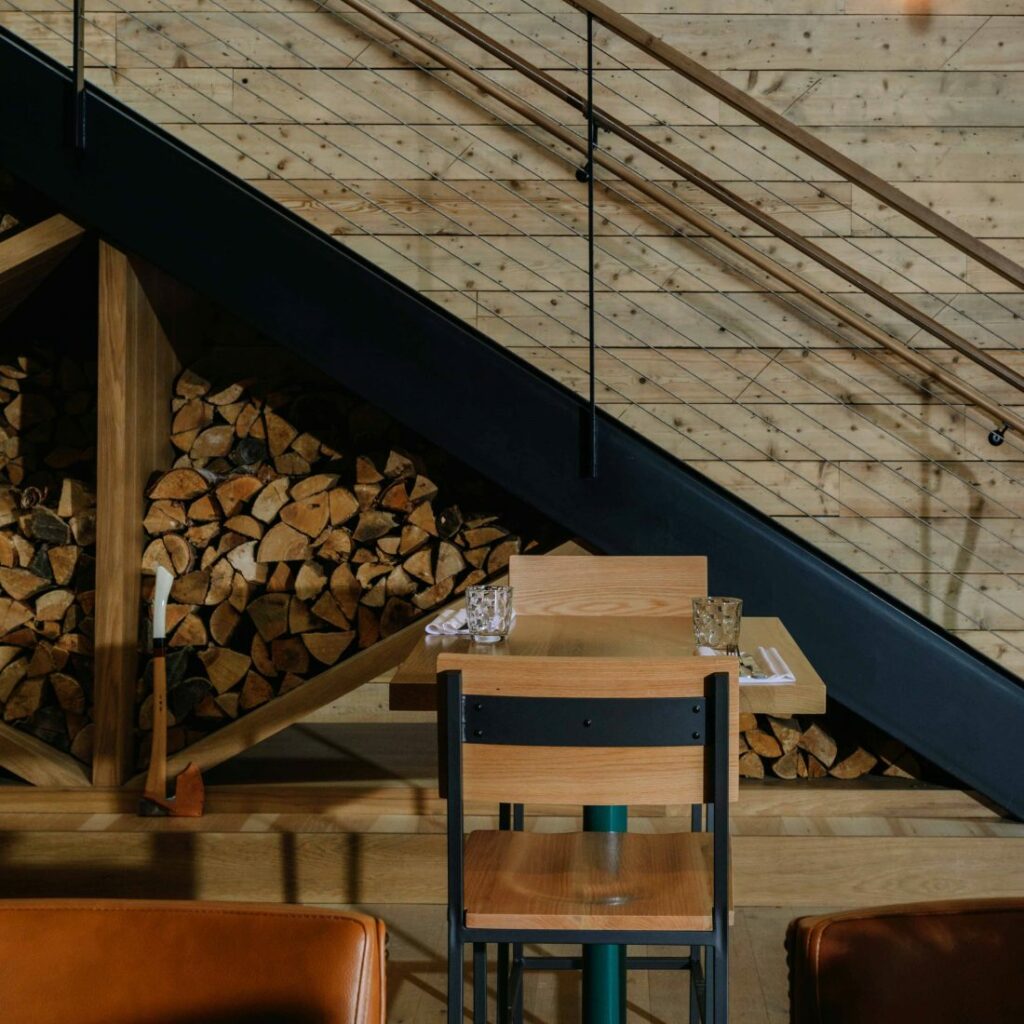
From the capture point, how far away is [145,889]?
9.59ft

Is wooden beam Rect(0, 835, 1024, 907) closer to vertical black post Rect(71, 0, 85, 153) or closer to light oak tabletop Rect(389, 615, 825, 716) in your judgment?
light oak tabletop Rect(389, 615, 825, 716)

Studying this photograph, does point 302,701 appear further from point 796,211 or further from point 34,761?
point 796,211

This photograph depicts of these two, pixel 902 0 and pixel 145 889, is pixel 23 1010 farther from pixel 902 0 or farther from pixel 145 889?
pixel 902 0

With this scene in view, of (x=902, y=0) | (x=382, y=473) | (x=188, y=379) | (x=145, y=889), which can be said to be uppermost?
(x=902, y=0)

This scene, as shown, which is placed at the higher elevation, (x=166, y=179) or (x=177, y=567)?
(x=166, y=179)

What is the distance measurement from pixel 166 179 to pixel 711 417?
1.82m

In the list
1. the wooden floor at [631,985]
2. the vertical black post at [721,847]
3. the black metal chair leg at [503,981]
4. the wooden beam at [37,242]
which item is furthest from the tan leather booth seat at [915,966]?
the wooden beam at [37,242]

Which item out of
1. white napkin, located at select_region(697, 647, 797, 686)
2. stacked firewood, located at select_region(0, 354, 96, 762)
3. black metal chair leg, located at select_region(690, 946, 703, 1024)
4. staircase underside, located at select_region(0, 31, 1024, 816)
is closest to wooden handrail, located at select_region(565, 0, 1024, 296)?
staircase underside, located at select_region(0, 31, 1024, 816)

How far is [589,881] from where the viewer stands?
5.50 feet

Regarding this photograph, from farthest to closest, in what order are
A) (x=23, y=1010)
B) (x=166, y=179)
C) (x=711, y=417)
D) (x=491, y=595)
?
1. (x=711, y=417)
2. (x=166, y=179)
3. (x=491, y=595)
4. (x=23, y=1010)

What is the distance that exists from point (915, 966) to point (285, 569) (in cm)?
236

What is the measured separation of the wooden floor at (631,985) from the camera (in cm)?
235

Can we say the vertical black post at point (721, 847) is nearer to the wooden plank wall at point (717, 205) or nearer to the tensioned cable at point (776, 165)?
the wooden plank wall at point (717, 205)

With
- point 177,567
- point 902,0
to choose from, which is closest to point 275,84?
point 177,567
